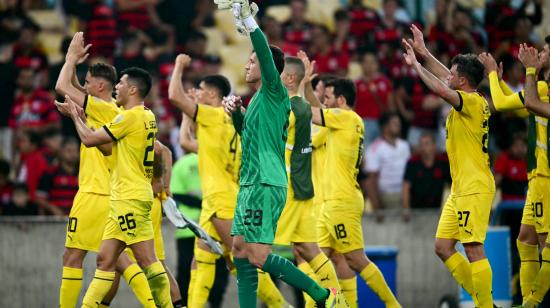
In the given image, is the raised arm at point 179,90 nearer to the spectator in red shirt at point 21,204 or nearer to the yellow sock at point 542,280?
the yellow sock at point 542,280

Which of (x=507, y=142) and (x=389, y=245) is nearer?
(x=389, y=245)

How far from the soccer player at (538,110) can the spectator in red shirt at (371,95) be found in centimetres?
615

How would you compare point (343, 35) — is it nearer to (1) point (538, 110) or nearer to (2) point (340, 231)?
(2) point (340, 231)

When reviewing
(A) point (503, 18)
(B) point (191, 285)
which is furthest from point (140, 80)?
(A) point (503, 18)

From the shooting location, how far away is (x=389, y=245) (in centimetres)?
1670

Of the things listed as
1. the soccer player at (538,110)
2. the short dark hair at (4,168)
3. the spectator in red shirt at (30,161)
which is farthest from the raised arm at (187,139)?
the short dark hair at (4,168)

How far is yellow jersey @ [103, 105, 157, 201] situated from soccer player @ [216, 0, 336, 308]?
4.47ft

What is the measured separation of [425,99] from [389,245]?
12.1 ft

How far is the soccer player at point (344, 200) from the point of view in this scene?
13.2 m

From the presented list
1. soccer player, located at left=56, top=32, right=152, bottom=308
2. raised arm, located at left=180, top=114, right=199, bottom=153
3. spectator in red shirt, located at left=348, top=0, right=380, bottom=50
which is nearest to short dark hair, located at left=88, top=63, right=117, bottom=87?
soccer player, located at left=56, top=32, right=152, bottom=308

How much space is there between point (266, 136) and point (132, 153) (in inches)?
68.5

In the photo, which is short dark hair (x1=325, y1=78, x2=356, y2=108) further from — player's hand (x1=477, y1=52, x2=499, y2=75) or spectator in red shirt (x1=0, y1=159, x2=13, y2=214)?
spectator in red shirt (x1=0, y1=159, x2=13, y2=214)

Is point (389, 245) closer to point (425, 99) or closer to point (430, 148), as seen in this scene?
point (430, 148)

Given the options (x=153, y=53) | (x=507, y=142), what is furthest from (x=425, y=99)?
(x=153, y=53)
